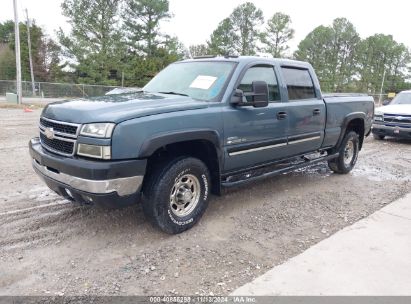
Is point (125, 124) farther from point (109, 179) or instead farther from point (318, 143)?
point (318, 143)

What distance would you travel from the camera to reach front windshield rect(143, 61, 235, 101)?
450 cm

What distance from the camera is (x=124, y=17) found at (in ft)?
145

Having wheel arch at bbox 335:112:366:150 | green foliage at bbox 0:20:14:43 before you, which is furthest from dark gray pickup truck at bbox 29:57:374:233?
green foliage at bbox 0:20:14:43

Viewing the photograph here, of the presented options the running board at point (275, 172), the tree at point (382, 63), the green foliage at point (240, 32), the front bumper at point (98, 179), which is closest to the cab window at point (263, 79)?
the running board at point (275, 172)

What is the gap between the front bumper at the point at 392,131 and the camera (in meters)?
11.1

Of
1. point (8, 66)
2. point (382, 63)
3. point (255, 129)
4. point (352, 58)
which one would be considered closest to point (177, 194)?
point (255, 129)

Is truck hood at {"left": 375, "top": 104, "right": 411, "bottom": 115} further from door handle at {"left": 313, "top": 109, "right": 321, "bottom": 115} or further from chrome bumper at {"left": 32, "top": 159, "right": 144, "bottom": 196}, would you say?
chrome bumper at {"left": 32, "top": 159, "right": 144, "bottom": 196}

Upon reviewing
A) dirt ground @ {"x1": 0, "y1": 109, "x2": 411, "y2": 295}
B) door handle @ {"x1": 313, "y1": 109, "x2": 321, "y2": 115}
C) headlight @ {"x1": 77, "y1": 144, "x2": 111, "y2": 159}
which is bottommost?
dirt ground @ {"x1": 0, "y1": 109, "x2": 411, "y2": 295}

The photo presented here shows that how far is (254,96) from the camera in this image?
436 centimetres

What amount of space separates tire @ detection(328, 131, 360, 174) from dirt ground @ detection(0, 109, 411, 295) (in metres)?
0.65

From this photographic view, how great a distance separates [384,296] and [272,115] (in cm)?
250

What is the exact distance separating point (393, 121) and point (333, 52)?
53106 mm

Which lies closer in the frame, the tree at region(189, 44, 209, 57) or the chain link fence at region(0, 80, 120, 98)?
the chain link fence at region(0, 80, 120, 98)

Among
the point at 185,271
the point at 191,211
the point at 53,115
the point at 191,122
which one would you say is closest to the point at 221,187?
the point at 191,211
